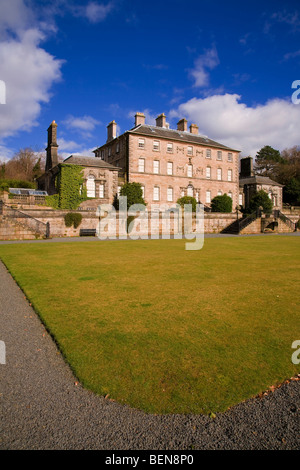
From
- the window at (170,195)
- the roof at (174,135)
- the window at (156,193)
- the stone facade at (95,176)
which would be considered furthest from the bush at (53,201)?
the window at (170,195)

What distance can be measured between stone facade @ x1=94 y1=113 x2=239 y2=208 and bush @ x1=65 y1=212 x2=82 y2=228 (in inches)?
494

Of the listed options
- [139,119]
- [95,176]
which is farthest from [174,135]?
[95,176]

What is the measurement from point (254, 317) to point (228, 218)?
1280 inches

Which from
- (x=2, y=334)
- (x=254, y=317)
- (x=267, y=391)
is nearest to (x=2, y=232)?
(x=2, y=334)

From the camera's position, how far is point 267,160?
73.5m

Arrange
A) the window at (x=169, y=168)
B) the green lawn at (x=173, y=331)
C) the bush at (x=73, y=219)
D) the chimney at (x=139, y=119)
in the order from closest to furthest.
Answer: the green lawn at (x=173, y=331) → the bush at (x=73, y=219) → the window at (x=169, y=168) → the chimney at (x=139, y=119)

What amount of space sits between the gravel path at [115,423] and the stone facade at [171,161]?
37051mm

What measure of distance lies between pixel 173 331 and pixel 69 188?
32.2 metres

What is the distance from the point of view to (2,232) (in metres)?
23.2

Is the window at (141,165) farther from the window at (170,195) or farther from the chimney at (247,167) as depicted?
the chimney at (247,167)

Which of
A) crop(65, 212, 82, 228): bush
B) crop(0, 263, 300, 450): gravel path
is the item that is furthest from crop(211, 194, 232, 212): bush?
crop(0, 263, 300, 450): gravel path

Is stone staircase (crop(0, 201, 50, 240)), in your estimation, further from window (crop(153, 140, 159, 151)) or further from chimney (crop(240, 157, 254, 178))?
chimney (crop(240, 157, 254, 178))

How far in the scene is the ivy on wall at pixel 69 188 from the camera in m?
34.2

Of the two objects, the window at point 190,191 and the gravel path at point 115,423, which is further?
the window at point 190,191
